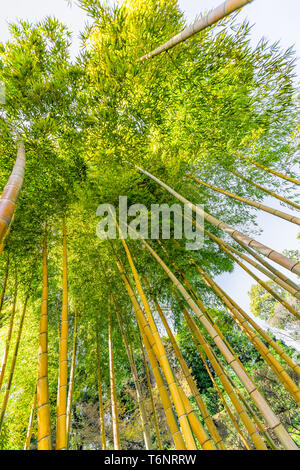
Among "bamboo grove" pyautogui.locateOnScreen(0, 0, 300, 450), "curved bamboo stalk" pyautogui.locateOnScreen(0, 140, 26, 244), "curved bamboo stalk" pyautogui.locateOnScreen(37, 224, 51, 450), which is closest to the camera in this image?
"curved bamboo stalk" pyautogui.locateOnScreen(0, 140, 26, 244)

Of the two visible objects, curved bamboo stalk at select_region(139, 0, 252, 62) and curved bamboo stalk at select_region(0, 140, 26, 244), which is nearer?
curved bamboo stalk at select_region(0, 140, 26, 244)

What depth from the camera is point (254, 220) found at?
4.31 m

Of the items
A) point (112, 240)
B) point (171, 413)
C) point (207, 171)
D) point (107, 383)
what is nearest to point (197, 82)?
point (207, 171)

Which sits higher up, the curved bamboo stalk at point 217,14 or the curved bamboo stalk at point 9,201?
the curved bamboo stalk at point 217,14

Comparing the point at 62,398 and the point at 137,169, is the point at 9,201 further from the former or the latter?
the point at 137,169

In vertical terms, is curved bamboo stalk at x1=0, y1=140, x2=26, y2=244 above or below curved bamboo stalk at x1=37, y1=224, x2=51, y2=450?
above

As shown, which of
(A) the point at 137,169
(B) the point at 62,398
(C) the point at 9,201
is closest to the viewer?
(C) the point at 9,201

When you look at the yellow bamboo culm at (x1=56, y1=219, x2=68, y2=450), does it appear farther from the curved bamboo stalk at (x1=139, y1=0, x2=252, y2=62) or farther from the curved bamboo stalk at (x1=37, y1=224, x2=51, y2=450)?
the curved bamboo stalk at (x1=139, y1=0, x2=252, y2=62)

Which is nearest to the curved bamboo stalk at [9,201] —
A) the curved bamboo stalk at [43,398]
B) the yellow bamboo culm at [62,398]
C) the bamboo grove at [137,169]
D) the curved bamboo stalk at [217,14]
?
the bamboo grove at [137,169]

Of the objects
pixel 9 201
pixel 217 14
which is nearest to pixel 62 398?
pixel 9 201

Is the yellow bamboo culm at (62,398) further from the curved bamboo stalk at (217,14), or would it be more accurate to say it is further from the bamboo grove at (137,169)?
the curved bamboo stalk at (217,14)

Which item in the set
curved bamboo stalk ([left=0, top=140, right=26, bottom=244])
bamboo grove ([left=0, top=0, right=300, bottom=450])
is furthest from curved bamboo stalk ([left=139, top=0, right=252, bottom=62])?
curved bamboo stalk ([left=0, top=140, right=26, bottom=244])

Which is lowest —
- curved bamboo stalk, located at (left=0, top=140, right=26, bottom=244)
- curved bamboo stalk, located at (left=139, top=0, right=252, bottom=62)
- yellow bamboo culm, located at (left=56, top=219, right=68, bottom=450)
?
yellow bamboo culm, located at (left=56, top=219, right=68, bottom=450)

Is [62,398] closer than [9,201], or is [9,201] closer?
[9,201]
